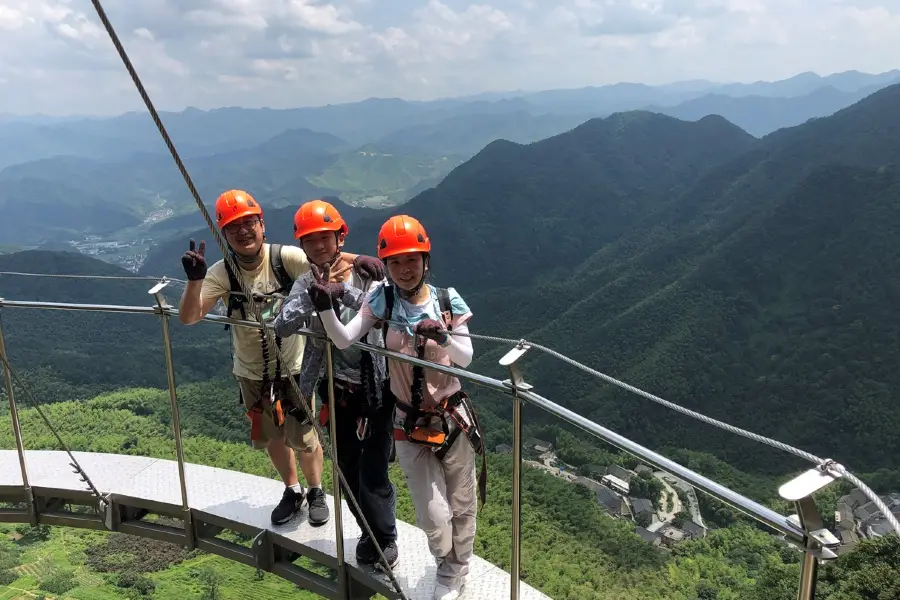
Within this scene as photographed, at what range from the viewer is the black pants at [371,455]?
3.19 m

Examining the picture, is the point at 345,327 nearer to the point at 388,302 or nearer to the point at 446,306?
the point at 388,302

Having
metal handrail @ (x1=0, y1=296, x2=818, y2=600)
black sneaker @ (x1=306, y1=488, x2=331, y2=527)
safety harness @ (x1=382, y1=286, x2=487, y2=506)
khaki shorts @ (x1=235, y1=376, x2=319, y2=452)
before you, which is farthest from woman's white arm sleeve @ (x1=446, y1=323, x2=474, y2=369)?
black sneaker @ (x1=306, y1=488, x2=331, y2=527)

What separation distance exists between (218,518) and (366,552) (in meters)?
1.27

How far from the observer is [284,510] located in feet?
12.5

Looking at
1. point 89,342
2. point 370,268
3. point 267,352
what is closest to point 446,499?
point 370,268

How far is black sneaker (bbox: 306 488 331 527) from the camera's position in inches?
149

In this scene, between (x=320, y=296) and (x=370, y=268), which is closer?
(x=320, y=296)

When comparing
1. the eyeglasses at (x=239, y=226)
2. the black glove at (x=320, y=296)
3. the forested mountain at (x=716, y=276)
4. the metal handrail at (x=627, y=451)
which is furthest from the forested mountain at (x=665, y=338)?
the black glove at (x=320, y=296)

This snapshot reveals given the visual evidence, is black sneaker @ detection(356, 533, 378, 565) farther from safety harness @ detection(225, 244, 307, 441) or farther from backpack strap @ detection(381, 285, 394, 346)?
backpack strap @ detection(381, 285, 394, 346)

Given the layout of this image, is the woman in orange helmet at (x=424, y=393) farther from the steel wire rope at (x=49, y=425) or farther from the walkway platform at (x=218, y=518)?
the steel wire rope at (x=49, y=425)

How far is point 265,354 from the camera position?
3.64m

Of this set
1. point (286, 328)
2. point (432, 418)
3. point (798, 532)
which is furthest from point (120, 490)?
point (798, 532)

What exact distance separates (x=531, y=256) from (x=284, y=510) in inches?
5682

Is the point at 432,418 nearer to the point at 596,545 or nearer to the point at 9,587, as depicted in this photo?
the point at 596,545
